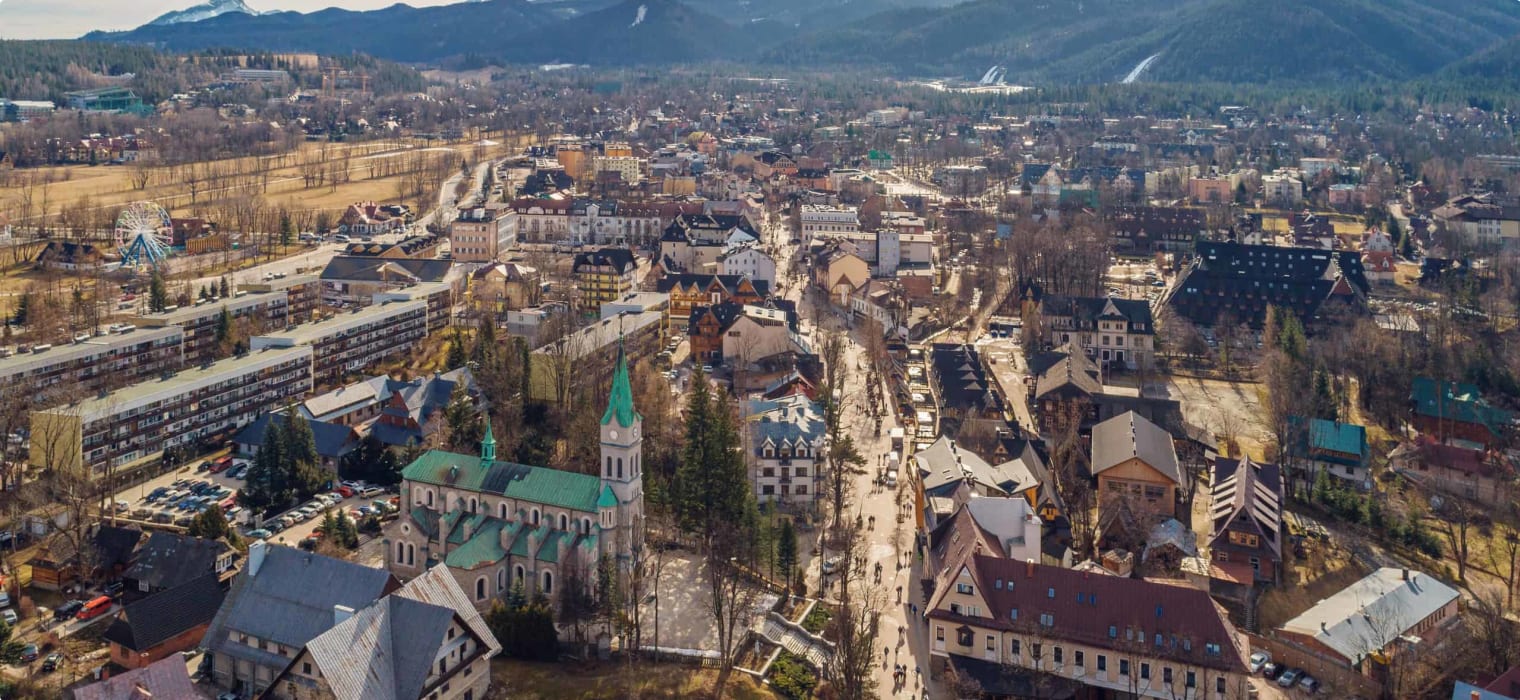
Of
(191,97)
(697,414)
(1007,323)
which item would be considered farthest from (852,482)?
(191,97)

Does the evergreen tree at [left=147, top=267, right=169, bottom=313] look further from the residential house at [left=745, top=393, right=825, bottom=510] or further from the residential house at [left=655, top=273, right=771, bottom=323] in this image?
the residential house at [left=745, top=393, right=825, bottom=510]

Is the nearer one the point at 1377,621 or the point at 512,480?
the point at 1377,621

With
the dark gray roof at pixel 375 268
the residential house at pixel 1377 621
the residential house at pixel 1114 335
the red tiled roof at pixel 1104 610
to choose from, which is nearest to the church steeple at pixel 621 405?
the red tiled roof at pixel 1104 610

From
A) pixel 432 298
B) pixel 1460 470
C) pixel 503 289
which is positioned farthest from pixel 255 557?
pixel 1460 470

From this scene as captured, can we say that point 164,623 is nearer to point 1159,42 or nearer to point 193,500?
point 193,500

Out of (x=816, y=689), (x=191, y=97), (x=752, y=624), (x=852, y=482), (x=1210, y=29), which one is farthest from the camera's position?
(x=1210, y=29)

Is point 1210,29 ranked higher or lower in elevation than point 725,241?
higher

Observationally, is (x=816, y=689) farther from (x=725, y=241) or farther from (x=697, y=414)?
(x=725, y=241)
